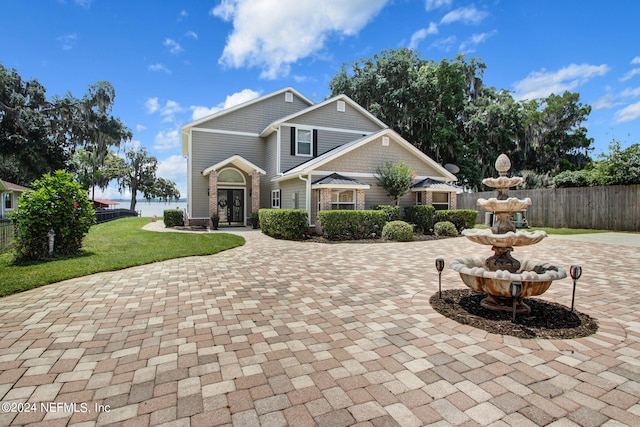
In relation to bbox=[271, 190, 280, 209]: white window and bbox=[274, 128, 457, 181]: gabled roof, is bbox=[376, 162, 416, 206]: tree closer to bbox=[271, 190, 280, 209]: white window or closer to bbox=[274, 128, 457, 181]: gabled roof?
bbox=[274, 128, 457, 181]: gabled roof

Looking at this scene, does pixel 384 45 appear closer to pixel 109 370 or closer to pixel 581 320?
pixel 581 320

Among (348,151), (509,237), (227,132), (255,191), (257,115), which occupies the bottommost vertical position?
(509,237)

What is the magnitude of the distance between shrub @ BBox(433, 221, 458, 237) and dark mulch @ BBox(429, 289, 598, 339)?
920 cm

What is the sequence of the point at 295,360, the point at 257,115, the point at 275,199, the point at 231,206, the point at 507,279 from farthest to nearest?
the point at 257,115 → the point at 231,206 → the point at 275,199 → the point at 507,279 → the point at 295,360

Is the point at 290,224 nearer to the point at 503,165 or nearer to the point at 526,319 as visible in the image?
the point at 503,165

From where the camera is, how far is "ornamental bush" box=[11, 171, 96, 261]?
751 cm

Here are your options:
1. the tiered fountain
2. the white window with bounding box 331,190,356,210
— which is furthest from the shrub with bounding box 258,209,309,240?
the tiered fountain

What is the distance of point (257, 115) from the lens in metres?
19.2

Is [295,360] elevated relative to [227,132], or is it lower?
lower

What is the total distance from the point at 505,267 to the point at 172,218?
1755cm

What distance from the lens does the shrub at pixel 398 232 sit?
40.8 ft

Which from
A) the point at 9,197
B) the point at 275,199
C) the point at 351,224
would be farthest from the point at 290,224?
the point at 9,197

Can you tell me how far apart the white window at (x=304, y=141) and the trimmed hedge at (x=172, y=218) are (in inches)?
307

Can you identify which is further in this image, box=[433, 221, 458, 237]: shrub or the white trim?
the white trim
